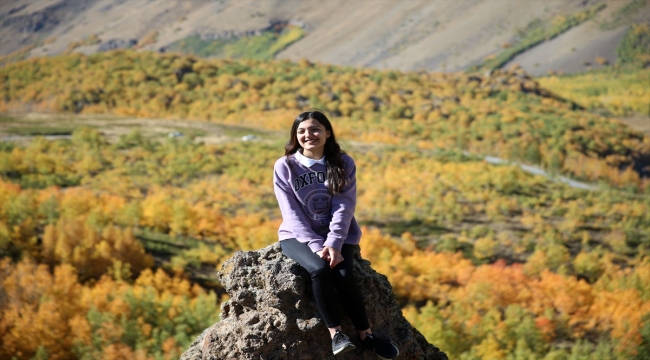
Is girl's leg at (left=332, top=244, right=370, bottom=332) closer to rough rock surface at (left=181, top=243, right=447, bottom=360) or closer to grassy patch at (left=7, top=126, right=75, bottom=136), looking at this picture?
rough rock surface at (left=181, top=243, right=447, bottom=360)

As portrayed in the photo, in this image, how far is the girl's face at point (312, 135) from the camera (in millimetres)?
5285

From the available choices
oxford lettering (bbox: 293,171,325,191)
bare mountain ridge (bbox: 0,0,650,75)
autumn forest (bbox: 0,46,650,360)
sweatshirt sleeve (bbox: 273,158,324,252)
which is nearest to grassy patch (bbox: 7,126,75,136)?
autumn forest (bbox: 0,46,650,360)

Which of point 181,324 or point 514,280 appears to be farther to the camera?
point 514,280

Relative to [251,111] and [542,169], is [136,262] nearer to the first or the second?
[542,169]

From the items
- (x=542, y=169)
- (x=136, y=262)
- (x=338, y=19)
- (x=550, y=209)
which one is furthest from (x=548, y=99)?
(x=338, y=19)

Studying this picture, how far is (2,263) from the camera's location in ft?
77.8

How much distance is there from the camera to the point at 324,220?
5199 mm

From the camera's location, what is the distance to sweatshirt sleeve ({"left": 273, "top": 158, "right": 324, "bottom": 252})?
16.0ft

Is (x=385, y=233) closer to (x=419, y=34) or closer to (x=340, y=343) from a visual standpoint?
(x=340, y=343)

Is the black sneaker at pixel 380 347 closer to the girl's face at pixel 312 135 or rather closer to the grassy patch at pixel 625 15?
the girl's face at pixel 312 135

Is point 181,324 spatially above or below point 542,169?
above

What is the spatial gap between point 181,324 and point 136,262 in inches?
221

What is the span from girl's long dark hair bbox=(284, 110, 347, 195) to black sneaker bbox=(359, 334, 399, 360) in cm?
138

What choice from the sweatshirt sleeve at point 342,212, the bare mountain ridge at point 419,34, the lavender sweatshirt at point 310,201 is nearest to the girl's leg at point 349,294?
the sweatshirt sleeve at point 342,212
